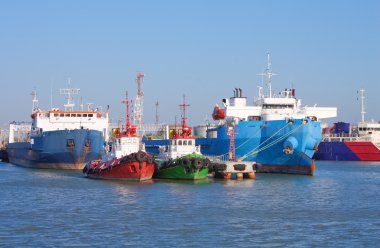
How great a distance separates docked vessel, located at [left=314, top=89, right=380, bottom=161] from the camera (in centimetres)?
8862

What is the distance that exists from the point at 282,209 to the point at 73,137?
98.0ft

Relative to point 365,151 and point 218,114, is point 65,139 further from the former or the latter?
point 365,151

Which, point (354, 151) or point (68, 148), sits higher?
point (354, 151)

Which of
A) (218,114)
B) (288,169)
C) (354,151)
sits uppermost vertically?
(218,114)

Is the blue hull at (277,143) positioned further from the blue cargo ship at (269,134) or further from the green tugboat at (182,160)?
the green tugboat at (182,160)

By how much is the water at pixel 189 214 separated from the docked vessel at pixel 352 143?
142 ft

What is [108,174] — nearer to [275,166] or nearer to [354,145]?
[275,166]

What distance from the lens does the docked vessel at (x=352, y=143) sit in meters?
88.6

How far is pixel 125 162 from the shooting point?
4538 cm

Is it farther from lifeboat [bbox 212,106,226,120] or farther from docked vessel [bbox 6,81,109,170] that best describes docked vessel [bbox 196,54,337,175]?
docked vessel [bbox 6,81,109,170]

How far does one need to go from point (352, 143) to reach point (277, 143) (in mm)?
36365

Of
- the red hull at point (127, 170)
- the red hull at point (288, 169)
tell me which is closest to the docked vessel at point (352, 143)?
the red hull at point (288, 169)

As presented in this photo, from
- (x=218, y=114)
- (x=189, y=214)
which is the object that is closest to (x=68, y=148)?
(x=218, y=114)

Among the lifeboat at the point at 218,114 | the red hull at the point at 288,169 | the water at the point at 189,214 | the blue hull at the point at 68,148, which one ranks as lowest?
the water at the point at 189,214
